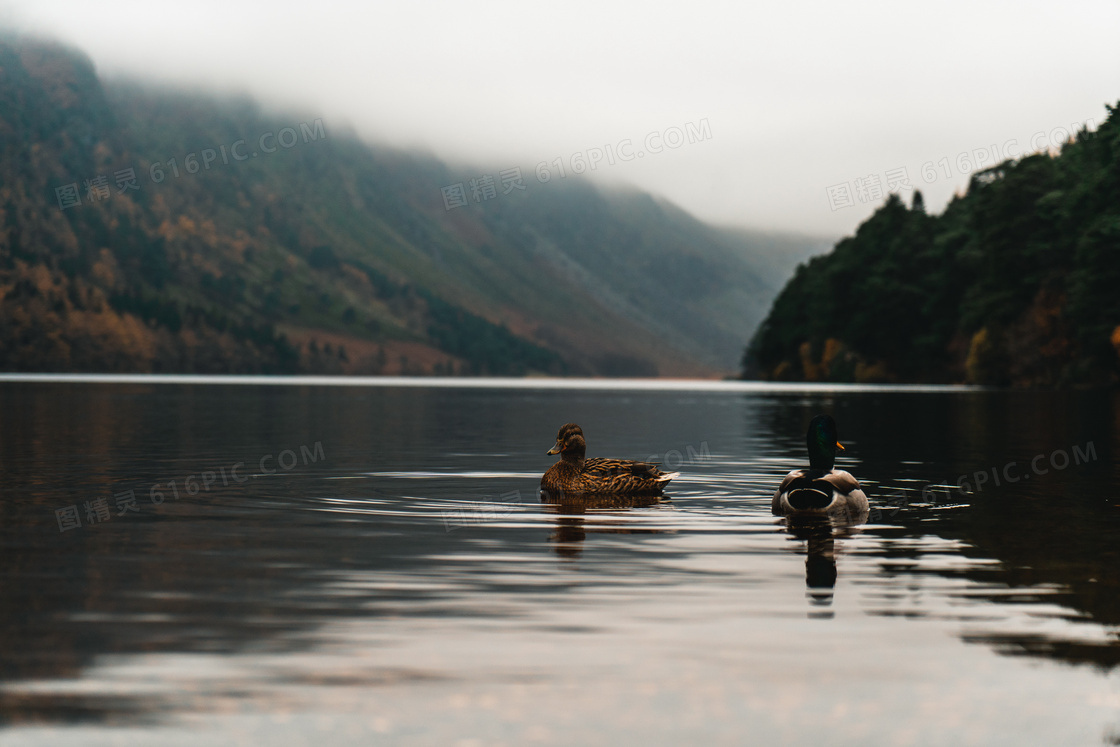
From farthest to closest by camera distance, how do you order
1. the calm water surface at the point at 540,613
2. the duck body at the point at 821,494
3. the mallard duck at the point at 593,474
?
the mallard duck at the point at 593,474 → the duck body at the point at 821,494 → the calm water surface at the point at 540,613

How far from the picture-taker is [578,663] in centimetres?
1160

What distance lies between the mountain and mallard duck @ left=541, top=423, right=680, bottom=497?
332ft

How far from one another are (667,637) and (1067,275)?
133 metres

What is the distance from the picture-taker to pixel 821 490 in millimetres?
22938

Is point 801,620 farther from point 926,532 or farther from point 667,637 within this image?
point 926,532

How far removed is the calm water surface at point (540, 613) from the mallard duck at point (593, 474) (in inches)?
32.1

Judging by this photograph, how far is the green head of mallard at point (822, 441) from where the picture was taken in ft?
79.0

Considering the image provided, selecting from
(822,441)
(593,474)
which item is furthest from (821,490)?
(593,474)

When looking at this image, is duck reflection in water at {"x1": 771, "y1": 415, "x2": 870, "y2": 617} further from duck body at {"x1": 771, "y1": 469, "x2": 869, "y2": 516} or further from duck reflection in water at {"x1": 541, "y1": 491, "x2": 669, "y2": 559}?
duck reflection in water at {"x1": 541, "y1": 491, "x2": 669, "y2": 559}

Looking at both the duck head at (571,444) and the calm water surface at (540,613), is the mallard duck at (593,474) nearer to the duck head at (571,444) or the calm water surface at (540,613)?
the duck head at (571,444)

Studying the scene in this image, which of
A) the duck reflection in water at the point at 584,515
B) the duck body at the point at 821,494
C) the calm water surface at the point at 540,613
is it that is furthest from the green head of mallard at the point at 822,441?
the duck reflection in water at the point at 584,515

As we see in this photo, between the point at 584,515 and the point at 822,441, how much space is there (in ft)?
15.7

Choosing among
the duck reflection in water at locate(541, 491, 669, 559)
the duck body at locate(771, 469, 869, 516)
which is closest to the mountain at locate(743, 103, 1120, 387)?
the duck reflection in water at locate(541, 491, 669, 559)

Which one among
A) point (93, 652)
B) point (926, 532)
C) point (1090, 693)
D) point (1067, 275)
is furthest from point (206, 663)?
point (1067, 275)
